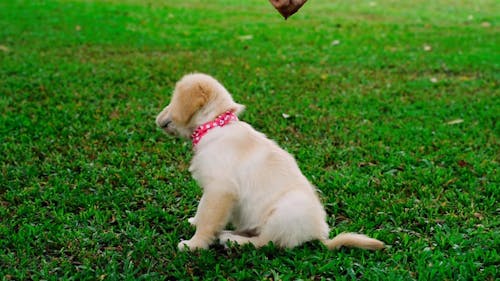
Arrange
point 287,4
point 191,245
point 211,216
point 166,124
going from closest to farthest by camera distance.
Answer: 1. point 287,4
2. point 211,216
3. point 191,245
4. point 166,124

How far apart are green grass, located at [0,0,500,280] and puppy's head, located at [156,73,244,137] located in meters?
0.77

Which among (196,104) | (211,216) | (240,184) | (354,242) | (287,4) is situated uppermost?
(287,4)

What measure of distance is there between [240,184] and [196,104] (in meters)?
0.62

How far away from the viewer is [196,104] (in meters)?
3.91

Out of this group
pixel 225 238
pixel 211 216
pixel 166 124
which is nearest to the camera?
pixel 211 216

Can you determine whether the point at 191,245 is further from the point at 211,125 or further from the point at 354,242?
the point at 354,242

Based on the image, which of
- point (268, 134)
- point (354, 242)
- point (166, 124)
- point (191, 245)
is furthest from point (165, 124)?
point (268, 134)

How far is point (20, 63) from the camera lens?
9.01 metres

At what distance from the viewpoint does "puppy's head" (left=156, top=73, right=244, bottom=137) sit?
391 cm

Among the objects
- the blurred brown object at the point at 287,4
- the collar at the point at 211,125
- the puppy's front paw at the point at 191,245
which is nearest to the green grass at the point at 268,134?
the puppy's front paw at the point at 191,245

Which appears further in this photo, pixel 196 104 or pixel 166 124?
pixel 166 124

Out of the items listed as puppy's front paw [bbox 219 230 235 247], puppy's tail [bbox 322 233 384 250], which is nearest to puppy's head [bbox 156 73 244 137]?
puppy's front paw [bbox 219 230 235 247]

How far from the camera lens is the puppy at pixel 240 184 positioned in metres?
3.66

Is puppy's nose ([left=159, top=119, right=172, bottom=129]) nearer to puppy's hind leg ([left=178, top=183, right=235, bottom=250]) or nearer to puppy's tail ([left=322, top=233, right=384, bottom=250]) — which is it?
puppy's hind leg ([left=178, top=183, right=235, bottom=250])
